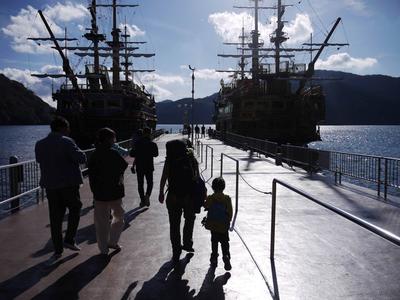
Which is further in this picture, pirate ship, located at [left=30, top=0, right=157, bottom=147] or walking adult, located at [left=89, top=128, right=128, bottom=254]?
pirate ship, located at [left=30, top=0, right=157, bottom=147]

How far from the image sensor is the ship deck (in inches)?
177

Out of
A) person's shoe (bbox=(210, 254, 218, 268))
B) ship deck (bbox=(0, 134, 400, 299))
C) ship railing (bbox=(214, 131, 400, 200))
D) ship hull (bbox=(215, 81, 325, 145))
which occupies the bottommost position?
ship deck (bbox=(0, 134, 400, 299))

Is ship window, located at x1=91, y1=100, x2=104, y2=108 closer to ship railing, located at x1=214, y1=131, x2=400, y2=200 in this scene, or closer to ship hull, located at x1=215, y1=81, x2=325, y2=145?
ship hull, located at x1=215, y1=81, x2=325, y2=145

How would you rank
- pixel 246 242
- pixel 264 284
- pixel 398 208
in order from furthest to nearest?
pixel 398 208 < pixel 246 242 < pixel 264 284

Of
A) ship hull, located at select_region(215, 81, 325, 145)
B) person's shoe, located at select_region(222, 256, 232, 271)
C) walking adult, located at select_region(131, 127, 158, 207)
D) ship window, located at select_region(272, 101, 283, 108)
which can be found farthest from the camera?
ship window, located at select_region(272, 101, 283, 108)

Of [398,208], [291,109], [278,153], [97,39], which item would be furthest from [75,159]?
[97,39]

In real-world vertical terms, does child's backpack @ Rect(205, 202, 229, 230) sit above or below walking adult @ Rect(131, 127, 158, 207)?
below

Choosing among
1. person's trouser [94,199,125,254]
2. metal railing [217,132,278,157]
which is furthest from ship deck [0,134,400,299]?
metal railing [217,132,278,157]

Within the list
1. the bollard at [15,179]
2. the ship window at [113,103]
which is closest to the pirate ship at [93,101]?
the ship window at [113,103]

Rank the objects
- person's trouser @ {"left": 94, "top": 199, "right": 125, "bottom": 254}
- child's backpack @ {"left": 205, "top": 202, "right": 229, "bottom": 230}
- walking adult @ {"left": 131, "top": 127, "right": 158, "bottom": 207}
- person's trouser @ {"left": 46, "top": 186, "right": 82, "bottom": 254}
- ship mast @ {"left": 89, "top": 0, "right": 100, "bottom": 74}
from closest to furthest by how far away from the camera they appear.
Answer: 1. child's backpack @ {"left": 205, "top": 202, "right": 229, "bottom": 230}
2. person's trouser @ {"left": 46, "top": 186, "right": 82, "bottom": 254}
3. person's trouser @ {"left": 94, "top": 199, "right": 125, "bottom": 254}
4. walking adult @ {"left": 131, "top": 127, "right": 158, "bottom": 207}
5. ship mast @ {"left": 89, "top": 0, "right": 100, "bottom": 74}

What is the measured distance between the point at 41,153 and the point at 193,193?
2033mm

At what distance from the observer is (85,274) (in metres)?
5.00

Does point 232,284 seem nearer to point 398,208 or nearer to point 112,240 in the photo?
point 112,240

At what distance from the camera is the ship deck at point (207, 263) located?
177 inches
